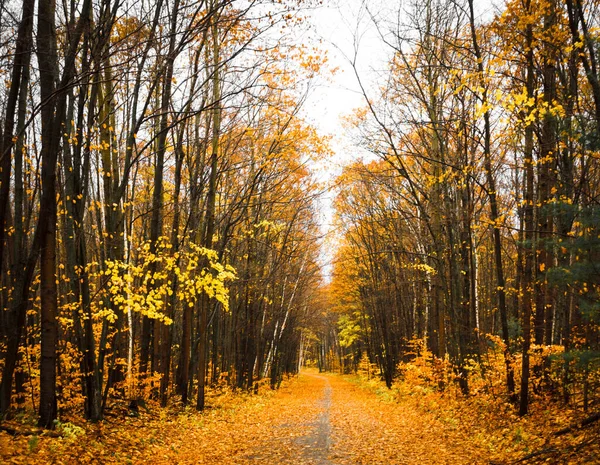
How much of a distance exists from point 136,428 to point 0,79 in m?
9.25

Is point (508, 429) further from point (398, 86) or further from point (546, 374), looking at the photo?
point (398, 86)

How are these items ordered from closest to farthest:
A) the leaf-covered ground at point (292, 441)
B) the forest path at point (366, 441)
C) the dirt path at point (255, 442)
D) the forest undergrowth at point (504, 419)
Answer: the forest undergrowth at point (504, 419), the leaf-covered ground at point (292, 441), the dirt path at point (255, 442), the forest path at point (366, 441)

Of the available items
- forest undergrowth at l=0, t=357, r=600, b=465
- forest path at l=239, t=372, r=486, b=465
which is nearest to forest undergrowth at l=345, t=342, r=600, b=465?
forest undergrowth at l=0, t=357, r=600, b=465

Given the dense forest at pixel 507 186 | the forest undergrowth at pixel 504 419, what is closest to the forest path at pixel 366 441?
the forest undergrowth at pixel 504 419

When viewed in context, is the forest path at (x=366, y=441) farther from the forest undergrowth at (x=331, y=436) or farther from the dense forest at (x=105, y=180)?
the dense forest at (x=105, y=180)

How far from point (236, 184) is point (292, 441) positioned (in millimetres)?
12044

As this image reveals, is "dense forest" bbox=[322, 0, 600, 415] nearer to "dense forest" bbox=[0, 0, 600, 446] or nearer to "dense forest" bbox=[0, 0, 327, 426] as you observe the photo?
"dense forest" bbox=[0, 0, 600, 446]

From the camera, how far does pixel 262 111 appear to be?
16.0 meters

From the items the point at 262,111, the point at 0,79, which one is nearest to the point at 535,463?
the point at 262,111

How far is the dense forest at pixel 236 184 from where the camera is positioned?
272 inches

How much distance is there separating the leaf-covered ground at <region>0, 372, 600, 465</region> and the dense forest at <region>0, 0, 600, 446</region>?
3.09 ft

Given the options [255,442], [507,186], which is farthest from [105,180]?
[507,186]

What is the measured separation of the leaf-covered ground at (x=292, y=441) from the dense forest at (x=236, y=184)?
3.09 feet

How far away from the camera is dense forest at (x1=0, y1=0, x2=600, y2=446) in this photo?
6.90 metres
